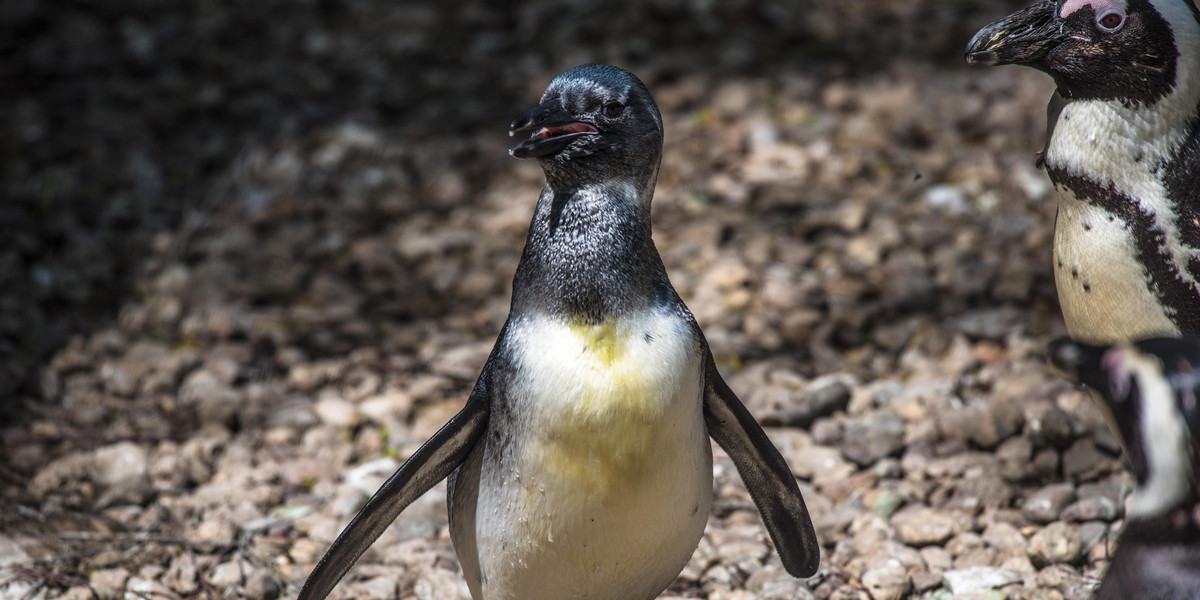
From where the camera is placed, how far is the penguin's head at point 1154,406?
1.50 m

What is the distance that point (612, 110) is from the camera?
1.97 m

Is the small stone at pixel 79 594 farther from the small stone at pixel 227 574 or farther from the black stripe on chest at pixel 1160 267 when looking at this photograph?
the black stripe on chest at pixel 1160 267

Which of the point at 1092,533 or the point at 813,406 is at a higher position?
the point at 813,406

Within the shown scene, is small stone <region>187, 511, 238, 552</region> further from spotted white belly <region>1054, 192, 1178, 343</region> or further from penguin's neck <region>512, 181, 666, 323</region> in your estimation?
spotted white belly <region>1054, 192, 1178, 343</region>

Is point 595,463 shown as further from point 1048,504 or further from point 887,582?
point 1048,504

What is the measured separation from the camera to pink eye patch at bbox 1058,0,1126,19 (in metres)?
2.07

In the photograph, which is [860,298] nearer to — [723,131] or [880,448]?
[880,448]

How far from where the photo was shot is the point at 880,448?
2.89 m

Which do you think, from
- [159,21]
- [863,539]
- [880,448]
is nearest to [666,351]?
[863,539]

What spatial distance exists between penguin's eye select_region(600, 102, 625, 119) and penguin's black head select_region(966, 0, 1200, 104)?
786mm

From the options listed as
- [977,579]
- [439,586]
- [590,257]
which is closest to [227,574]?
[439,586]

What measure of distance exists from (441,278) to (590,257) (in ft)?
6.71

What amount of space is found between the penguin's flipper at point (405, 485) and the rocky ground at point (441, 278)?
1.17 feet

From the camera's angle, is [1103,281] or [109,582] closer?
[1103,281]
